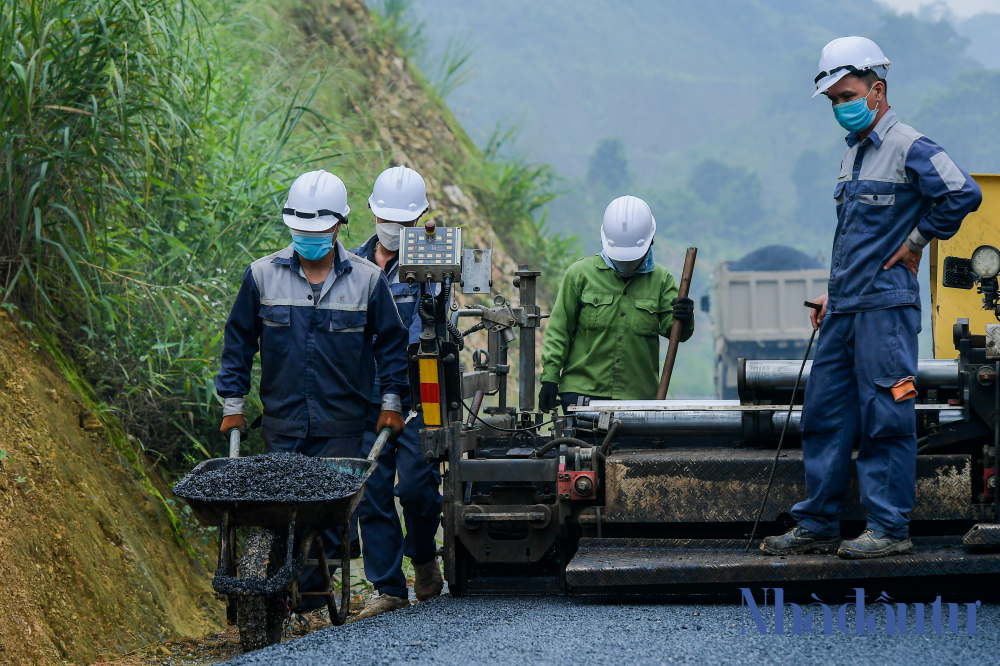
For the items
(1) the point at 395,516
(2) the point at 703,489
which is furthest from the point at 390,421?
(2) the point at 703,489

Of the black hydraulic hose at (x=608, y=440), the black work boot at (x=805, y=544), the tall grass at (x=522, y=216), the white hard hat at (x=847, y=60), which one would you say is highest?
the tall grass at (x=522, y=216)

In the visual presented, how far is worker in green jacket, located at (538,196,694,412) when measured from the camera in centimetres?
615

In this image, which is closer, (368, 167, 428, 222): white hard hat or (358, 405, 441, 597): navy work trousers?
(358, 405, 441, 597): navy work trousers

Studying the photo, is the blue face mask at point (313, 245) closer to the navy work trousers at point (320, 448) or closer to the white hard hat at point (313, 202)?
the white hard hat at point (313, 202)

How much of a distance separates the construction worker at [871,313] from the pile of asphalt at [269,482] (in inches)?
72.1

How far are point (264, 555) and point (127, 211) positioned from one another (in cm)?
324

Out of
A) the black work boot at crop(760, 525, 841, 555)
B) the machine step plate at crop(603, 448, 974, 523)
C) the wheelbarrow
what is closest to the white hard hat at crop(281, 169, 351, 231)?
the wheelbarrow

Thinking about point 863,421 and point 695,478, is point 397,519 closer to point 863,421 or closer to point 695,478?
point 695,478

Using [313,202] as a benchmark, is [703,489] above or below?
below

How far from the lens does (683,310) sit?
6047mm

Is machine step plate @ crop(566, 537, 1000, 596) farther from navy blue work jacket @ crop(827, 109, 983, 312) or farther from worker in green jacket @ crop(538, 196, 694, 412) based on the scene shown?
worker in green jacket @ crop(538, 196, 694, 412)

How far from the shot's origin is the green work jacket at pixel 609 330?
20.3 feet

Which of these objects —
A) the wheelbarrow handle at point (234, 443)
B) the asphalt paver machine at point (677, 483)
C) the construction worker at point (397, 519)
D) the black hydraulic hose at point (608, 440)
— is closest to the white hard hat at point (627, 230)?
the asphalt paver machine at point (677, 483)

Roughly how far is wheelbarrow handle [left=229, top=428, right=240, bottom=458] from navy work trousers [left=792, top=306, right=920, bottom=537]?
2.34 metres
